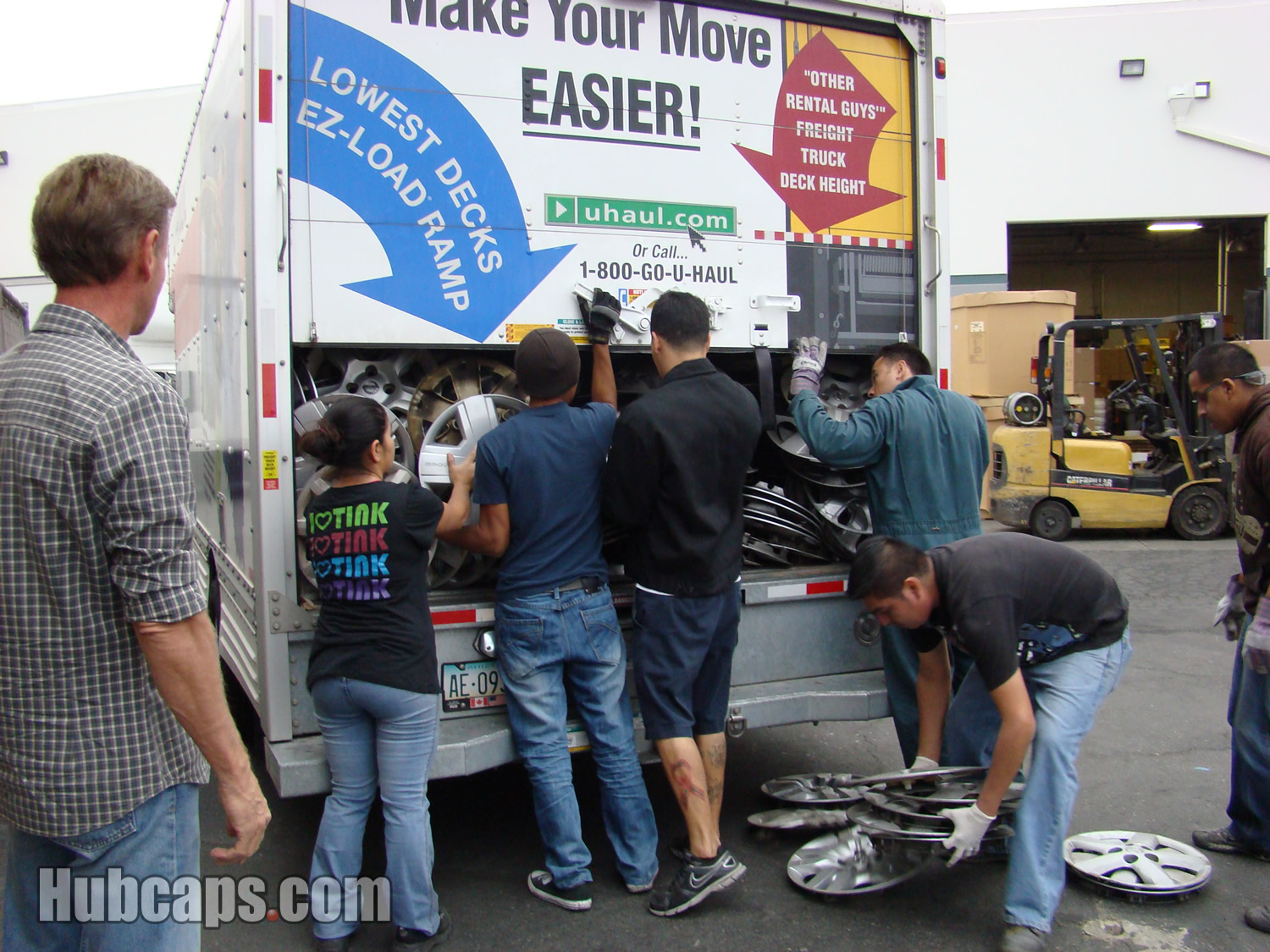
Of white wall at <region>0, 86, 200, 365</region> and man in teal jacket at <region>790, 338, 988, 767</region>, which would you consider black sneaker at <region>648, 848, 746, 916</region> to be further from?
white wall at <region>0, 86, 200, 365</region>

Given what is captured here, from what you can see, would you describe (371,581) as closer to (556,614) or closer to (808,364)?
(556,614)

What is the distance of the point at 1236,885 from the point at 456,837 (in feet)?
9.68

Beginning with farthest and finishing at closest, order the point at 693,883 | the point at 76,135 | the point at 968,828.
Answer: the point at 76,135 < the point at 693,883 < the point at 968,828

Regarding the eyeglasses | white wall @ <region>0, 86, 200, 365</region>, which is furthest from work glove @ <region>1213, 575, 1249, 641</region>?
white wall @ <region>0, 86, 200, 365</region>

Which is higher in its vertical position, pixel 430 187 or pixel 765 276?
pixel 430 187

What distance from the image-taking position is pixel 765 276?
404cm

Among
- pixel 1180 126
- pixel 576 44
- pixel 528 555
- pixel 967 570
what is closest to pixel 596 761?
pixel 528 555

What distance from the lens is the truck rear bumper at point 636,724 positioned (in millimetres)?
3209

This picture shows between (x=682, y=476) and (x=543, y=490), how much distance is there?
48 centimetres

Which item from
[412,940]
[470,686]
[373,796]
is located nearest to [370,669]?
[373,796]

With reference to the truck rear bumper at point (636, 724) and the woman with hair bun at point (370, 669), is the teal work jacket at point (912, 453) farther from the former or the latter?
the woman with hair bun at point (370, 669)

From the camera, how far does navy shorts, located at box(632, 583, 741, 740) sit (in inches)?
137

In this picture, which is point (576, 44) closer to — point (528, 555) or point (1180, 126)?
point (528, 555)

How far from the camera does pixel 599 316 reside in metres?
3.71
